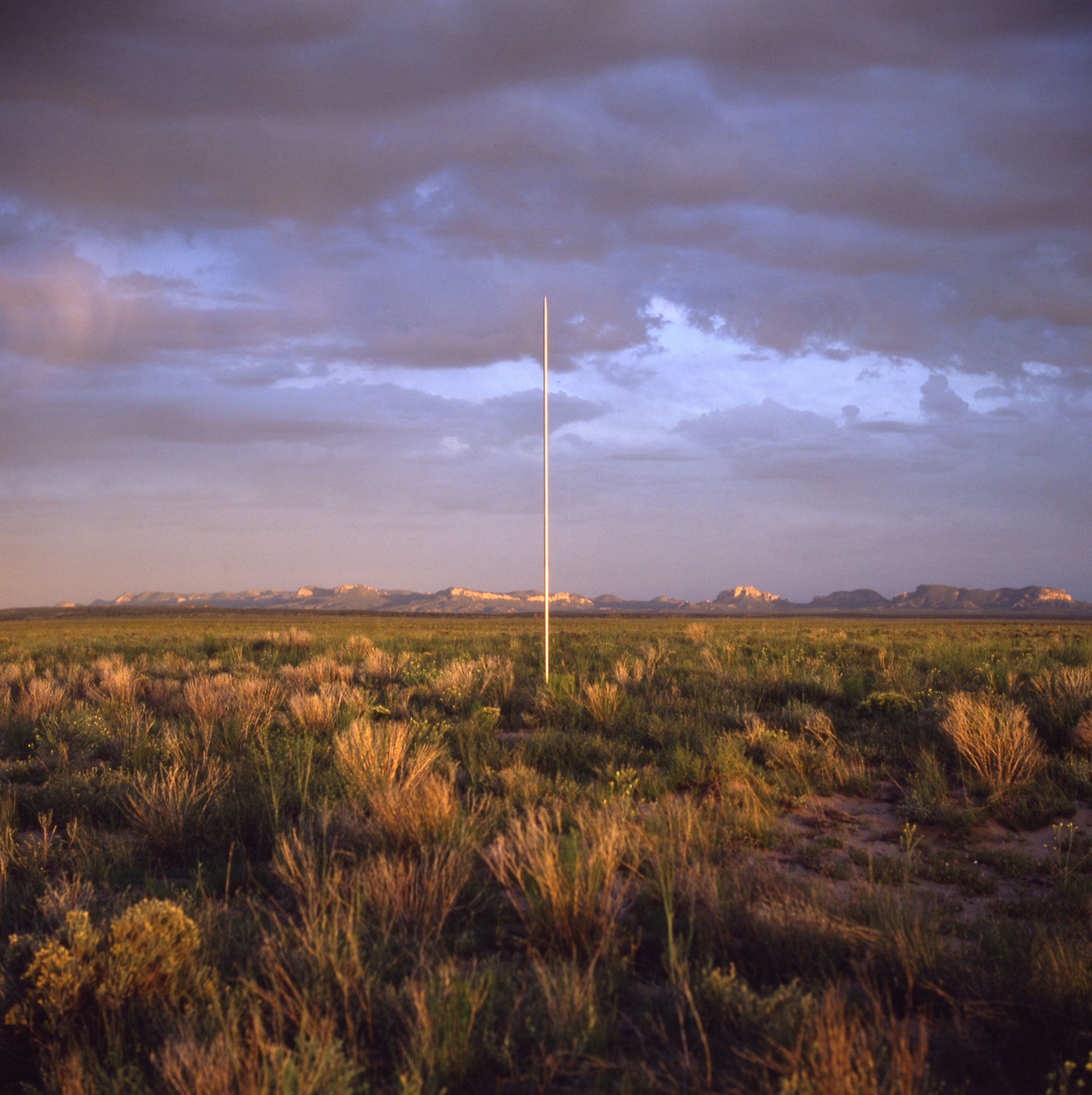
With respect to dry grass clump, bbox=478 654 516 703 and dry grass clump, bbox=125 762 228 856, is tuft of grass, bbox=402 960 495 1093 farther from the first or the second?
dry grass clump, bbox=478 654 516 703

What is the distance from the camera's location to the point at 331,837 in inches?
213

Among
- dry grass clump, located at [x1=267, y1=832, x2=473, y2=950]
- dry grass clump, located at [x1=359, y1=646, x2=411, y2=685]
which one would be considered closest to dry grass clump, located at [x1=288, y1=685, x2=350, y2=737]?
dry grass clump, located at [x1=359, y1=646, x2=411, y2=685]

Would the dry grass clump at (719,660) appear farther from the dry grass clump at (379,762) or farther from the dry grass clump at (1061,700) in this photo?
the dry grass clump at (379,762)

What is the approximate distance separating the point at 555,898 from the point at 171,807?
138 inches

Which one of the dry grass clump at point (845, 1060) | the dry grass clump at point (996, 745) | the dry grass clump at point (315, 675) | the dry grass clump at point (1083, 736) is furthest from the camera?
the dry grass clump at point (315, 675)

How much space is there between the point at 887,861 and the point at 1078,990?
207 cm

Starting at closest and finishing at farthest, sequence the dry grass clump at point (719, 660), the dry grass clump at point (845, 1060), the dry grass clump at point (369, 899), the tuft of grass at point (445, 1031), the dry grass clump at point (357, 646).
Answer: the dry grass clump at point (845, 1060) → the tuft of grass at point (445, 1031) → the dry grass clump at point (369, 899) → the dry grass clump at point (719, 660) → the dry grass clump at point (357, 646)

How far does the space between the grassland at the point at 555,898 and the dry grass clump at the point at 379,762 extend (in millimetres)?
53

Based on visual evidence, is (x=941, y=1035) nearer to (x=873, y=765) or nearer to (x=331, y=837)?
(x=331, y=837)

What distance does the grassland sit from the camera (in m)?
3.03

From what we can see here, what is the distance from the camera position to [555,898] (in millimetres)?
3943

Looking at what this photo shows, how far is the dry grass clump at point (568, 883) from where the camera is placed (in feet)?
12.9

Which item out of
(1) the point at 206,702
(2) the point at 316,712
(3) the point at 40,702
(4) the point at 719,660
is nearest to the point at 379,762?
(2) the point at 316,712

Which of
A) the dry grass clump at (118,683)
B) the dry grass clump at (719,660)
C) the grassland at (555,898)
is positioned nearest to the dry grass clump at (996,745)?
the grassland at (555,898)
